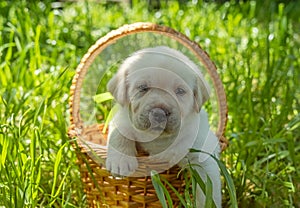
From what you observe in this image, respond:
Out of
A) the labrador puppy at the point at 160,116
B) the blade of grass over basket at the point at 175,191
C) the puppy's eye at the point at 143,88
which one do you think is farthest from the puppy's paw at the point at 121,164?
the puppy's eye at the point at 143,88

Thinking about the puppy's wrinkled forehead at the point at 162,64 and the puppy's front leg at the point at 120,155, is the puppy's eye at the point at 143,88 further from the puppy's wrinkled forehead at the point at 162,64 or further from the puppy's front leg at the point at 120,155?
the puppy's front leg at the point at 120,155

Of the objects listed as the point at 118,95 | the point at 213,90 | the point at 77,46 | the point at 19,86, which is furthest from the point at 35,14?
the point at 118,95

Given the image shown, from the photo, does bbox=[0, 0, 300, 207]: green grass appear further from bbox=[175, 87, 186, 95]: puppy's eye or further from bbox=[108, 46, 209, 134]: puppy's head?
bbox=[175, 87, 186, 95]: puppy's eye

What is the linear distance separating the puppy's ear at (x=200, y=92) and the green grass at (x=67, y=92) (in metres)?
0.39

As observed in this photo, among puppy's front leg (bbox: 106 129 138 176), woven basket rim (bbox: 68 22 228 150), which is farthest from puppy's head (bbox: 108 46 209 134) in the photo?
woven basket rim (bbox: 68 22 228 150)

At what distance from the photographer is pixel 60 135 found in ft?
8.14

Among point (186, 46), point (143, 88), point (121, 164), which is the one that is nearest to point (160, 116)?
point (143, 88)

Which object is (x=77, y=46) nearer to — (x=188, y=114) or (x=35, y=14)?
(x=35, y=14)

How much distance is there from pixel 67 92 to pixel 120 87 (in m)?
0.99

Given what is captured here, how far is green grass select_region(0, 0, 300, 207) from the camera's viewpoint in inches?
84.8

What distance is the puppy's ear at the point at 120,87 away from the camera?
203 cm

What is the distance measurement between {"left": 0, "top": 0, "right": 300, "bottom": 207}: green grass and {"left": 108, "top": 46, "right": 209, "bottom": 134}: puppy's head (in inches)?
10.8

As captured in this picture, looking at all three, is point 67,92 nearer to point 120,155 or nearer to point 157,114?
point 120,155

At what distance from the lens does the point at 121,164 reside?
201 centimetres
